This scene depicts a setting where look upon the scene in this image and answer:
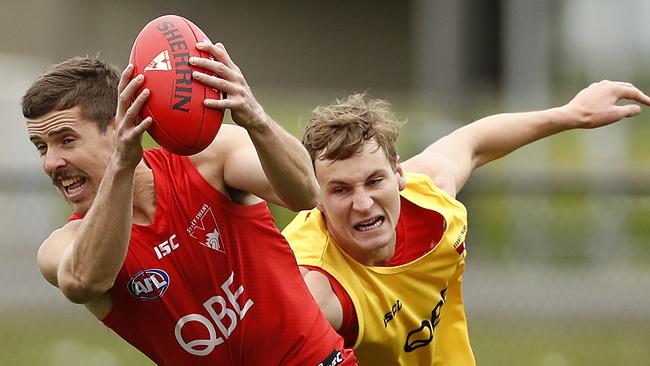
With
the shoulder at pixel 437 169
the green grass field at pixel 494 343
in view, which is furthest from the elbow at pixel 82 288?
the green grass field at pixel 494 343

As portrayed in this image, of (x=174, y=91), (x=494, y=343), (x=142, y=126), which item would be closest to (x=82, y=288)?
(x=142, y=126)

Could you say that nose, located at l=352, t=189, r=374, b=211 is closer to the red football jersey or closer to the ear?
the ear

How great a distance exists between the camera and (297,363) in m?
4.93

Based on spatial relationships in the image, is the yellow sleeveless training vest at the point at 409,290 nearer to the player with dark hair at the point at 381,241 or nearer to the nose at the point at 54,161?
the player with dark hair at the point at 381,241

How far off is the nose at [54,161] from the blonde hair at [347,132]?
1272 mm

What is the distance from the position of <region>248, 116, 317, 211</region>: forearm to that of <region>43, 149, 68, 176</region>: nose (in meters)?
0.71

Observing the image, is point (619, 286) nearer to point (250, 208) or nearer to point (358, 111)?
point (358, 111)

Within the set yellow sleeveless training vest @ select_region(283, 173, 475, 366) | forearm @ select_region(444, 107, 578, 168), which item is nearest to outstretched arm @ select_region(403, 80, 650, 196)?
forearm @ select_region(444, 107, 578, 168)

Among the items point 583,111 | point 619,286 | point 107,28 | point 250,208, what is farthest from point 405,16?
point 250,208

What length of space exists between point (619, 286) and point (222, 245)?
6.24 metres

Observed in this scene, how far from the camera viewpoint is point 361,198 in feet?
17.6

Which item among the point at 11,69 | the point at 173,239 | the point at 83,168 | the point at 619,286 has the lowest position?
the point at 619,286

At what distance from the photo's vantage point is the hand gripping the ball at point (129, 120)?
413 centimetres

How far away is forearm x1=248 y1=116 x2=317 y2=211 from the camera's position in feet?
14.0
